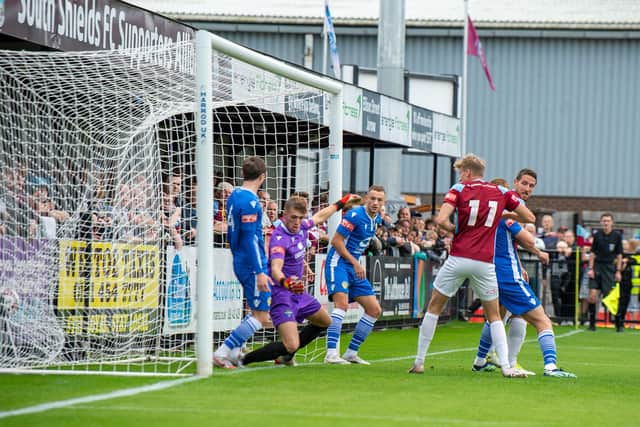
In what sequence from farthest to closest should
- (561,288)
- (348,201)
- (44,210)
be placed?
(561,288) → (348,201) → (44,210)

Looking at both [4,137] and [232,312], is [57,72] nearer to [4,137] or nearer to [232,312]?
[4,137]

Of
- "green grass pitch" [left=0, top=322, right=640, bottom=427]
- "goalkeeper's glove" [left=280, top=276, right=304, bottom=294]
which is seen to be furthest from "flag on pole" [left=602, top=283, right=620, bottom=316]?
"goalkeeper's glove" [left=280, top=276, right=304, bottom=294]

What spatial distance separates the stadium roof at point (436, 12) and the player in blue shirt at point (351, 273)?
28030 millimetres

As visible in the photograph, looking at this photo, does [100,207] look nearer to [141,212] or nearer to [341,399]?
[141,212]

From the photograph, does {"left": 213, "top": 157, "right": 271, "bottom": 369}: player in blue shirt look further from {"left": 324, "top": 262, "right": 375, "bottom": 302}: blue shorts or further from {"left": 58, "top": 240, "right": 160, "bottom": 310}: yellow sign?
{"left": 324, "top": 262, "right": 375, "bottom": 302}: blue shorts

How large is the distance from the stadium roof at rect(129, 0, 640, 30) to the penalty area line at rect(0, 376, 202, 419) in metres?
31.4

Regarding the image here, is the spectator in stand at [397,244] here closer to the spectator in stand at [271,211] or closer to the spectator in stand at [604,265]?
the spectator in stand at [604,265]

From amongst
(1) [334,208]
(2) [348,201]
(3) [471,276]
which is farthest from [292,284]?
(3) [471,276]

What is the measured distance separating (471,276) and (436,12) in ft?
100

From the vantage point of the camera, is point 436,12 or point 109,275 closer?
point 109,275

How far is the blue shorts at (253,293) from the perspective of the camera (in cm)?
1037

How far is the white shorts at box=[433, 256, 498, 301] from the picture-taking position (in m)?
10.6

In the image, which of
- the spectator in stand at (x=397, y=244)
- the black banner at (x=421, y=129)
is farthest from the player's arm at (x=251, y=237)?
the black banner at (x=421, y=129)

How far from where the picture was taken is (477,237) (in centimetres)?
1062
